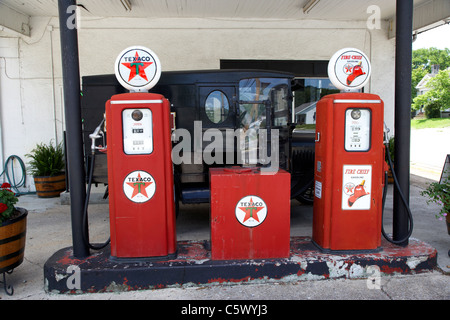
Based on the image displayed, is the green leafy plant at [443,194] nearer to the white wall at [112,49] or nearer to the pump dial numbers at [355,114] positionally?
the pump dial numbers at [355,114]

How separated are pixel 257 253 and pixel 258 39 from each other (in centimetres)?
594

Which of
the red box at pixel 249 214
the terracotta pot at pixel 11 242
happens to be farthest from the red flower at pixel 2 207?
the red box at pixel 249 214

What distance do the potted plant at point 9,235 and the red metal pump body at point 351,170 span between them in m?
2.85

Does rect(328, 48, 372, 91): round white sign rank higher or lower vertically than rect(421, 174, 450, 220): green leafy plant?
higher

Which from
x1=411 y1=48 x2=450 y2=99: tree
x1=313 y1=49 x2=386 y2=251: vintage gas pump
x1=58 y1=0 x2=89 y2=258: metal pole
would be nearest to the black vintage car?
x1=313 y1=49 x2=386 y2=251: vintage gas pump

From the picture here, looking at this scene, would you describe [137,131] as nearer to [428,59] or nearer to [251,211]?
[251,211]

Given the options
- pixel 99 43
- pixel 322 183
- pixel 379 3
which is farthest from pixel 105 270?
pixel 379 3

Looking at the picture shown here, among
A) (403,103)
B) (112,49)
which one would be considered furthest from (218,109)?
(112,49)

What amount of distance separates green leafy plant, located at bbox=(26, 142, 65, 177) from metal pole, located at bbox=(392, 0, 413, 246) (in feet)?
21.7

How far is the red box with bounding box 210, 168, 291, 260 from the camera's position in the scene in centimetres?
321

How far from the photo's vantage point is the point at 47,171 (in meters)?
7.36

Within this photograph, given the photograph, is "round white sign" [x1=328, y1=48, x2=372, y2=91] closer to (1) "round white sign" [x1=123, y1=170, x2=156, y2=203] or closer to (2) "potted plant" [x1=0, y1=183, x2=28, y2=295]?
(1) "round white sign" [x1=123, y1=170, x2=156, y2=203]
